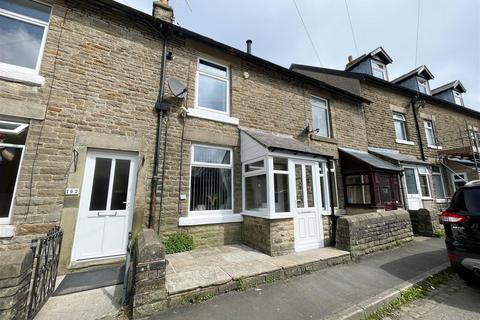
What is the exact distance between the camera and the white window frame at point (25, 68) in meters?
4.20

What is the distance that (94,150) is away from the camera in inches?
188

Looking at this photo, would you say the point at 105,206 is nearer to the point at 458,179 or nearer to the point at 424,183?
the point at 424,183

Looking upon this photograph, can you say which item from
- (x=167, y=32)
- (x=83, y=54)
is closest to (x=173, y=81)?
(x=167, y=32)

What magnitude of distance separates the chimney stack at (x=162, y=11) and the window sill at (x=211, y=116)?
2.98 meters

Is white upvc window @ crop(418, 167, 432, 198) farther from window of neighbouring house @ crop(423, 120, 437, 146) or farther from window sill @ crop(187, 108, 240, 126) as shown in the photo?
window sill @ crop(187, 108, 240, 126)

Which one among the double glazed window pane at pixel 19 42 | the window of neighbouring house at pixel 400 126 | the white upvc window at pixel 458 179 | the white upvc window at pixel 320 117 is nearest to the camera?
the double glazed window pane at pixel 19 42

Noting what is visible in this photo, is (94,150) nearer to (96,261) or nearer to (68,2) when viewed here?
(96,261)

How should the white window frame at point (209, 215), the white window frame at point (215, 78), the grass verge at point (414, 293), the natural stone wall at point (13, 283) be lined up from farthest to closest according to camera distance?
the white window frame at point (215, 78)
the white window frame at point (209, 215)
the grass verge at point (414, 293)
the natural stone wall at point (13, 283)

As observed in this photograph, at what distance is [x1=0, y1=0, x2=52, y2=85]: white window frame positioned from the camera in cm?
420

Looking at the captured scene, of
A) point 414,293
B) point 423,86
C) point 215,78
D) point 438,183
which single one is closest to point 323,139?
point 215,78

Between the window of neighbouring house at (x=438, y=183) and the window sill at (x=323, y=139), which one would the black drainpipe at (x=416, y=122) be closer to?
the window of neighbouring house at (x=438, y=183)

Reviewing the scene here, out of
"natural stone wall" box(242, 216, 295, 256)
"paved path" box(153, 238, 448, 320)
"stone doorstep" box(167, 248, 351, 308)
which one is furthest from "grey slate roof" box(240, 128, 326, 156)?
"paved path" box(153, 238, 448, 320)

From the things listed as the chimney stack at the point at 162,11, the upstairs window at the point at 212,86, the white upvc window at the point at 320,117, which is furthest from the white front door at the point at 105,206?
the white upvc window at the point at 320,117

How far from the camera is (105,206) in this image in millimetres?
4715
